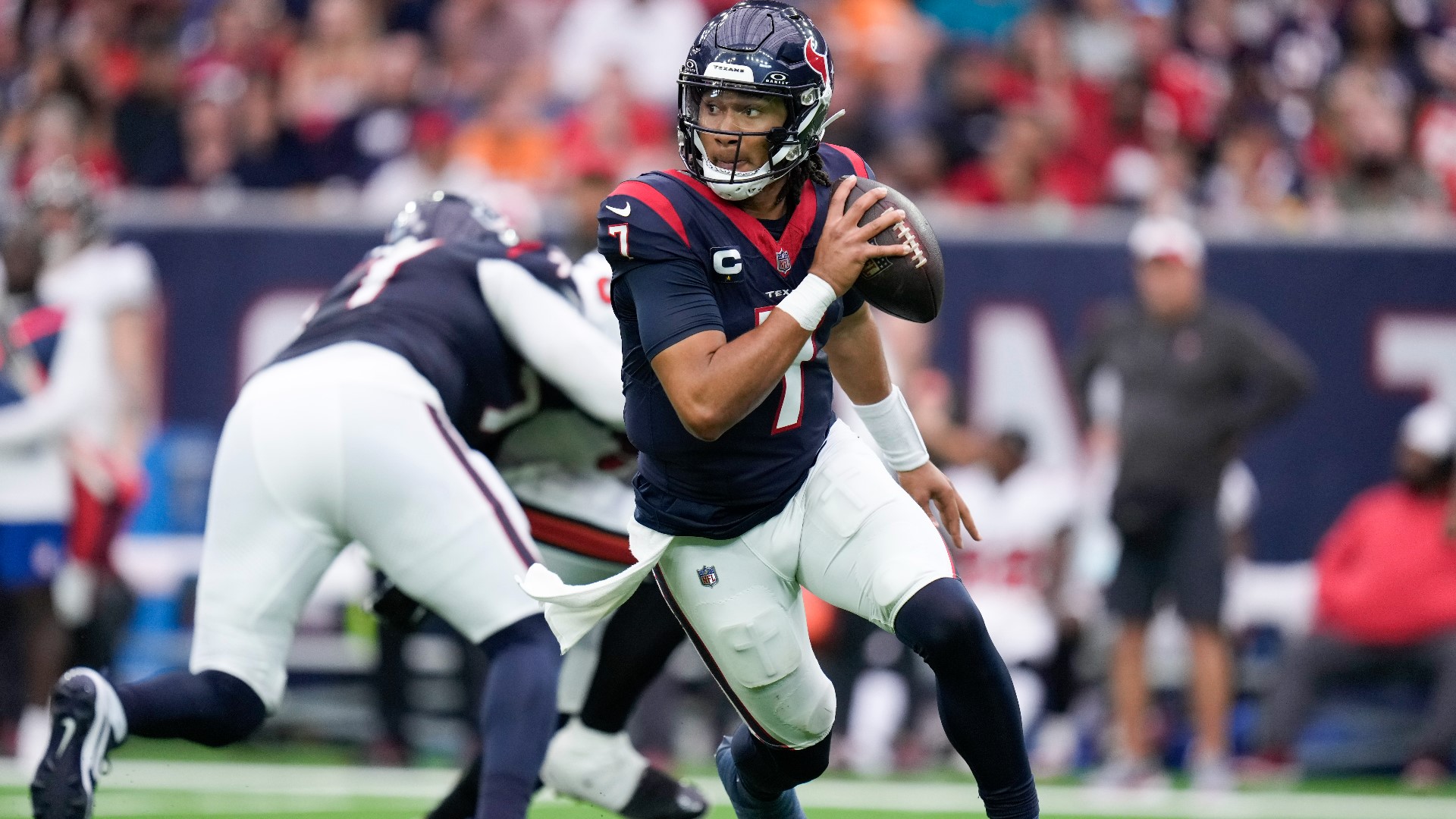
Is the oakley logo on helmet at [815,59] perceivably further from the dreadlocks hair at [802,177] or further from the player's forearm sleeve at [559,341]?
the player's forearm sleeve at [559,341]

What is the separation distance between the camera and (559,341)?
4.31 metres

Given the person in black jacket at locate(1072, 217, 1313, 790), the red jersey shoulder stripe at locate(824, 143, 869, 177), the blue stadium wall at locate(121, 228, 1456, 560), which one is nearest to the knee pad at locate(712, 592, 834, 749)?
the red jersey shoulder stripe at locate(824, 143, 869, 177)

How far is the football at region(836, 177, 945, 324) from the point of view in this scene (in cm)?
352

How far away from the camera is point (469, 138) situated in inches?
376

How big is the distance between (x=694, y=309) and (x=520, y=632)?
0.99 metres

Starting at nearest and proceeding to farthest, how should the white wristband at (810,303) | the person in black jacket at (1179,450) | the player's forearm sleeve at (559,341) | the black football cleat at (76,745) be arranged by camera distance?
the white wristband at (810,303) < the black football cleat at (76,745) < the player's forearm sleeve at (559,341) < the person in black jacket at (1179,450)

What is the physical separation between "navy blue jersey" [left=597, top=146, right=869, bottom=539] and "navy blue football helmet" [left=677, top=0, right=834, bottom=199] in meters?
0.07

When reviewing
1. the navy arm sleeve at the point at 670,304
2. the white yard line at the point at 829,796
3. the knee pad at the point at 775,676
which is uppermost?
the navy arm sleeve at the point at 670,304

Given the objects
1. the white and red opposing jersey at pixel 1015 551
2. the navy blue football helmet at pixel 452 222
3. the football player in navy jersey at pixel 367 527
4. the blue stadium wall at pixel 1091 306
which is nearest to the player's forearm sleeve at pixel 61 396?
the blue stadium wall at pixel 1091 306

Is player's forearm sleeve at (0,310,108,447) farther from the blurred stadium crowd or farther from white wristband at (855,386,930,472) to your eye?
white wristband at (855,386,930,472)

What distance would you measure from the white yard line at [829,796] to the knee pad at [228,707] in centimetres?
187

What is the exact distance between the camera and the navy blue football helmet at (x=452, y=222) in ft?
15.0

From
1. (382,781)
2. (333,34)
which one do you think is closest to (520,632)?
(382,781)

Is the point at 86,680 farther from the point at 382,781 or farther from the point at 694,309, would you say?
the point at 382,781
